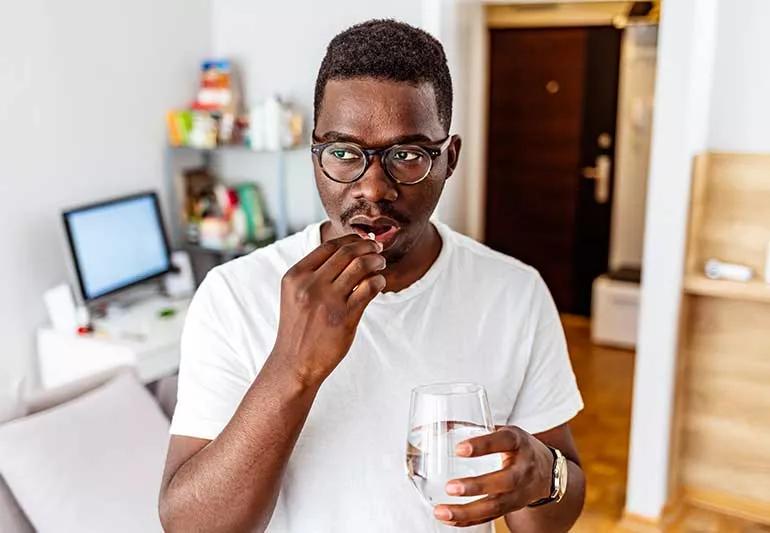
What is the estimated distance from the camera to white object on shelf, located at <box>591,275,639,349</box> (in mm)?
4997

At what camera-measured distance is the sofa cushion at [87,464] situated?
69.4 inches

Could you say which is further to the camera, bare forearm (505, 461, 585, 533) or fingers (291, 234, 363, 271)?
bare forearm (505, 461, 585, 533)

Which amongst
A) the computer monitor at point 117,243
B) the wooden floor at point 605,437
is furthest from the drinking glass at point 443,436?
the computer monitor at point 117,243

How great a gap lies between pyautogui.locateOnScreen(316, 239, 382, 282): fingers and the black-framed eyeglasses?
0.11 metres

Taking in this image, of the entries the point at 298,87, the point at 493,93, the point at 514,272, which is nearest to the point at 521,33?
the point at 493,93

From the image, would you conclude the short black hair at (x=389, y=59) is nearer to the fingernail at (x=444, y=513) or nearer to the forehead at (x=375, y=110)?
the forehead at (x=375, y=110)

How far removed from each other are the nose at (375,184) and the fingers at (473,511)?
0.35 meters

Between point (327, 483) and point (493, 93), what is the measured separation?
16.0ft

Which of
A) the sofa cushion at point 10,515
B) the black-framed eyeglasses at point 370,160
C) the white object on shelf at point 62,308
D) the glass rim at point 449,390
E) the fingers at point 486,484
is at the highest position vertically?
the black-framed eyeglasses at point 370,160

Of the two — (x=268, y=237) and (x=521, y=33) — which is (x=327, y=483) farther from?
(x=521, y=33)

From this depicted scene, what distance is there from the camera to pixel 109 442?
75.5 inches

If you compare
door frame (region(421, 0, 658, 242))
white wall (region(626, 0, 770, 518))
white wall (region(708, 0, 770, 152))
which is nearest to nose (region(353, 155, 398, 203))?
white wall (region(626, 0, 770, 518))

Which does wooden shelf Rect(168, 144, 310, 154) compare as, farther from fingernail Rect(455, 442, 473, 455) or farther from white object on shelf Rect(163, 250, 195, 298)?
fingernail Rect(455, 442, 473, 455)

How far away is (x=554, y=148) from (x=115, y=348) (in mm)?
3495
